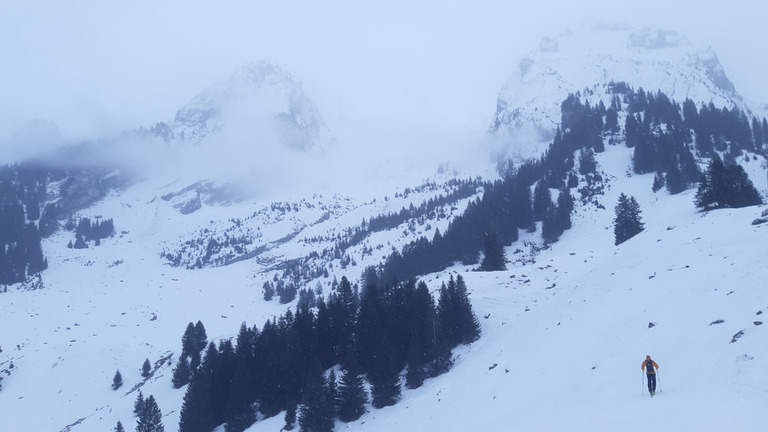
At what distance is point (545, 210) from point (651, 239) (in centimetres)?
8163

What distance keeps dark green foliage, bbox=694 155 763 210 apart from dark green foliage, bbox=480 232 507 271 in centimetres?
3138

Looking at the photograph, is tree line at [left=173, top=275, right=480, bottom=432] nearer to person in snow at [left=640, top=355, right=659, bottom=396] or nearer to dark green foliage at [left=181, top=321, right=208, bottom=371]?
dark green foliage at [left=181, top=321, right=208, bottom=371]

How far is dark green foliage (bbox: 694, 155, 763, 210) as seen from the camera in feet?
203

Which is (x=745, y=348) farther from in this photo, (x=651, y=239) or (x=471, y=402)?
(x=651, y=239)

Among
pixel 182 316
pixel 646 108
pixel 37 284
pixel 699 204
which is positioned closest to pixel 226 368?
pixel 699 204

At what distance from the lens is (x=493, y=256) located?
86.7 metres

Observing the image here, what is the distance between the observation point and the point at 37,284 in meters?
184

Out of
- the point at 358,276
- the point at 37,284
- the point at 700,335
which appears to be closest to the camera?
the point at 700,335

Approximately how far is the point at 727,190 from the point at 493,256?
3600 centimetres

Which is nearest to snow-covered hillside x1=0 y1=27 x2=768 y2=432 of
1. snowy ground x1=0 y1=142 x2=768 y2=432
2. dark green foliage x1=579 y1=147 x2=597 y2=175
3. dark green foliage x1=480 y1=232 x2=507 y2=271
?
snowy ground x1=0 y1=142 x2=768 y2=432

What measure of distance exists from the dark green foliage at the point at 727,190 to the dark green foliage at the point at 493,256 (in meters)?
31.4

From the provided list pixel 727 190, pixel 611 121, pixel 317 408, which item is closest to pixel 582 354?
pixel 317 408

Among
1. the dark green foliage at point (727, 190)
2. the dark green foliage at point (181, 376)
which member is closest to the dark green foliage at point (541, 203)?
the dark green foliage at point (727, 190)

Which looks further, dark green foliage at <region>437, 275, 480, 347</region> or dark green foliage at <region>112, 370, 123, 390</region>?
dark green foliage at <region>112, 370, 123, 390</region>
